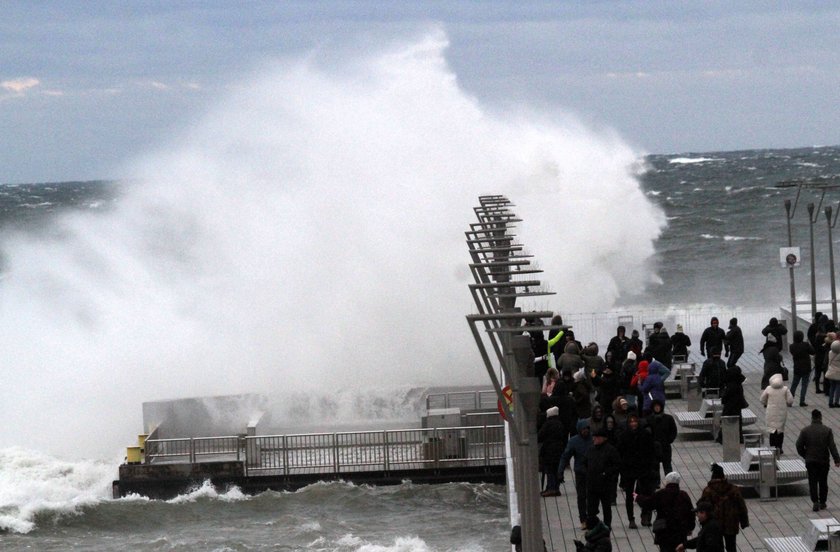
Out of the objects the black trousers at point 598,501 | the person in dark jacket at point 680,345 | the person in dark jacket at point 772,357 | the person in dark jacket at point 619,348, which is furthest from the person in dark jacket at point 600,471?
the person in dark jacket at point 680,345

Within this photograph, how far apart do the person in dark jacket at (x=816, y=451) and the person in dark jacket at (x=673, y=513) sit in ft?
8.61

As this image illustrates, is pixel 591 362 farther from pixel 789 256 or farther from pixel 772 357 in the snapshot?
pixel 789 256

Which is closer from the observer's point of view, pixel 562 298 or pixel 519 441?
pixel 519 441

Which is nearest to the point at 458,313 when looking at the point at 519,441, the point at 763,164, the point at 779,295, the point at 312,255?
the point at 312,255

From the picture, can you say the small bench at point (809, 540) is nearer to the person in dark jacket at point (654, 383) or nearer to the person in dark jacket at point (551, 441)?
the person in dark jacket at point (551, 441)

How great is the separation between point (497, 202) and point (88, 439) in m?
14.6

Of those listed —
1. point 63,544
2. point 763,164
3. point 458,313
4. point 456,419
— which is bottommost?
point 63,544

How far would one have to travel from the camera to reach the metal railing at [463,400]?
27.4 meters

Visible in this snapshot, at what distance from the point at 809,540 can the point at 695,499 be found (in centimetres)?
334

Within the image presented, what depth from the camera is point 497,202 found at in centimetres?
2055

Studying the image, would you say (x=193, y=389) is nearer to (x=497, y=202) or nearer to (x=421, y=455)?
(x=421, y=455)

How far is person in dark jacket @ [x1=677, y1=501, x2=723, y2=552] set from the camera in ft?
35.3

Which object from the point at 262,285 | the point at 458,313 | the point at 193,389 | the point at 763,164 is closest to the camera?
the point at 193,389

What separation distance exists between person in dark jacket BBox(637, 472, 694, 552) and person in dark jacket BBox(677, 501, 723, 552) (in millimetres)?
422
